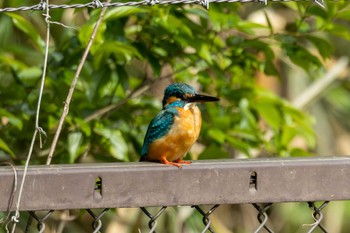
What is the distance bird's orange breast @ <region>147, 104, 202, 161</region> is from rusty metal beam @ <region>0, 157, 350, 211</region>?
786 mm

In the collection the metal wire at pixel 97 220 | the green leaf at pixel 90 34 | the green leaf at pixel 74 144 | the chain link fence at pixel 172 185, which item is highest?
the green leaf at pixel 90 34

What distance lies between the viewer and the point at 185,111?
302cm

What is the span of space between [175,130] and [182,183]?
37.7 inches

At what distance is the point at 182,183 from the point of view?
2.01 meters

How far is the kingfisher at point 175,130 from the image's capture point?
290cm

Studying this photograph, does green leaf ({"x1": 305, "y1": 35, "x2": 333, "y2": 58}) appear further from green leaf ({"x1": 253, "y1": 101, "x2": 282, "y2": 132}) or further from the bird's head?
the bird's head

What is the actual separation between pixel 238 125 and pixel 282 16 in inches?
92.7

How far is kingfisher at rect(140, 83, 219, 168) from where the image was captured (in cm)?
290

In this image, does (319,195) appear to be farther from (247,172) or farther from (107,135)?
(107,135)

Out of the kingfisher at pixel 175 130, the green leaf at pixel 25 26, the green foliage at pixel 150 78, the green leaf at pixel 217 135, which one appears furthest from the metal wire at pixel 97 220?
the green leaf at pixel 217 135

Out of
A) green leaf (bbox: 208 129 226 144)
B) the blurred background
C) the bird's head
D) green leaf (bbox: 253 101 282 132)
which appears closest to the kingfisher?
the bird's head

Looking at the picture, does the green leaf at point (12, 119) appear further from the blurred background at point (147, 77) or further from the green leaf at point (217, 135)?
the green leaf at point (217, 135)

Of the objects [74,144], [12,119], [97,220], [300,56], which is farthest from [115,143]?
[97,220]

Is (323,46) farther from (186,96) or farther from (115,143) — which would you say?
(115,143)
